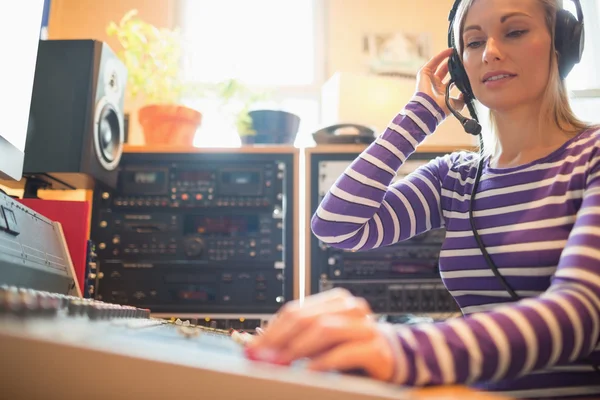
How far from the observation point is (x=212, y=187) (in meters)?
1.68

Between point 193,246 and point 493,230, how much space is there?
109cm

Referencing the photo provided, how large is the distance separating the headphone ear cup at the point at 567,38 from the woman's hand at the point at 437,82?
0.19 metres

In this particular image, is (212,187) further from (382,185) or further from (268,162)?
(382,185)

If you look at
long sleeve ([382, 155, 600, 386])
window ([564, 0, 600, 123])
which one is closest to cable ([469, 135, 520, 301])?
long sleeve ([382, 155, 600, 386])

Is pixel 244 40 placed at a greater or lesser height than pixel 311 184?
greater

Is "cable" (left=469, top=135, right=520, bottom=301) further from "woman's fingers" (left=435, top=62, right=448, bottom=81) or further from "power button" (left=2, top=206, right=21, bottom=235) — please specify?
"power button" (left=2, top=206, right=21, bottom=235)

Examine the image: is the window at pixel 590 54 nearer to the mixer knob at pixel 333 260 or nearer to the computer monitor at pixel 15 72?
the mixer knob at pixel 333 260

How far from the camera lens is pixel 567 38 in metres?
0.78

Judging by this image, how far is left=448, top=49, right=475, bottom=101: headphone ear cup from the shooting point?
903 mm

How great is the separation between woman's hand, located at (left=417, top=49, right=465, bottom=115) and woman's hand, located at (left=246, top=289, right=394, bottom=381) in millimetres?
671

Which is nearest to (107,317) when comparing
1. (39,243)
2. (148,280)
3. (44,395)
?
(44,395)

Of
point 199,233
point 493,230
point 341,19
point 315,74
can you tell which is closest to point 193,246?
point 199,233

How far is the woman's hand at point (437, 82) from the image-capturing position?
94 cm

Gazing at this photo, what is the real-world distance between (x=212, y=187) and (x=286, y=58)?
1.22 metres
